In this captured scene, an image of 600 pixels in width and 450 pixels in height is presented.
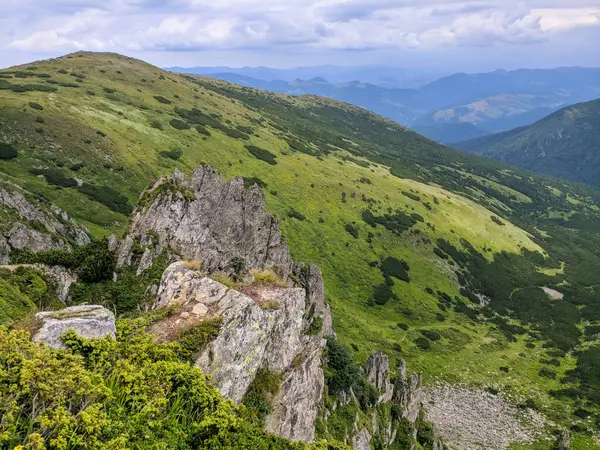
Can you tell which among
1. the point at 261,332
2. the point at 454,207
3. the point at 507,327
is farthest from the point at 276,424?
the point at 454,207

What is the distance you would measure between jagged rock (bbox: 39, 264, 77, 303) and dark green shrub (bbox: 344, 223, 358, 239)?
8028 centimetres

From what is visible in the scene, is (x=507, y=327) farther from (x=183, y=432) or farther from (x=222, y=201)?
(x=183, y=432)

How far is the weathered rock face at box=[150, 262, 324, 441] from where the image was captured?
15.9m

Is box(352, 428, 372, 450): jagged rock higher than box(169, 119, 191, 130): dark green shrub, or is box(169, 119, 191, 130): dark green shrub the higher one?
box(169, 119, 191, 130): dark green shrub

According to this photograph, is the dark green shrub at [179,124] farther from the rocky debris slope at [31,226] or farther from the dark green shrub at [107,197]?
the rocky debris slope at [31,226]

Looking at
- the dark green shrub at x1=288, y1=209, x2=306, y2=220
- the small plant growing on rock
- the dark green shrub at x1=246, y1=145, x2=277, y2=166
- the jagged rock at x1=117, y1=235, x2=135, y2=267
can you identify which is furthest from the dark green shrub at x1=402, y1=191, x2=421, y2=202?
the small plant growing on rock

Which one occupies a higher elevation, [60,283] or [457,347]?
[60,283]

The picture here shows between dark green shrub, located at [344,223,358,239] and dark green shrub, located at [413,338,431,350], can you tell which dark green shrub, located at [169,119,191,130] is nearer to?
dark green shrub, located at [344,223,358,239]

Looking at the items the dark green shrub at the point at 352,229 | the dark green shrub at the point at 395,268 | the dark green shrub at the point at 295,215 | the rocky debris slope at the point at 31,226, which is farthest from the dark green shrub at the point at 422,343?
the rocky debris slope at the point at 31,226

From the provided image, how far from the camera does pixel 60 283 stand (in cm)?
2394

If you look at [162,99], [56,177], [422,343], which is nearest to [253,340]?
[56,177]

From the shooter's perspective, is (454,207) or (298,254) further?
(454,207)

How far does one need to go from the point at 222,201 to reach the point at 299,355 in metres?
35.4

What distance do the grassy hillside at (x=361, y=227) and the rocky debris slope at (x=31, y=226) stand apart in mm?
8837
